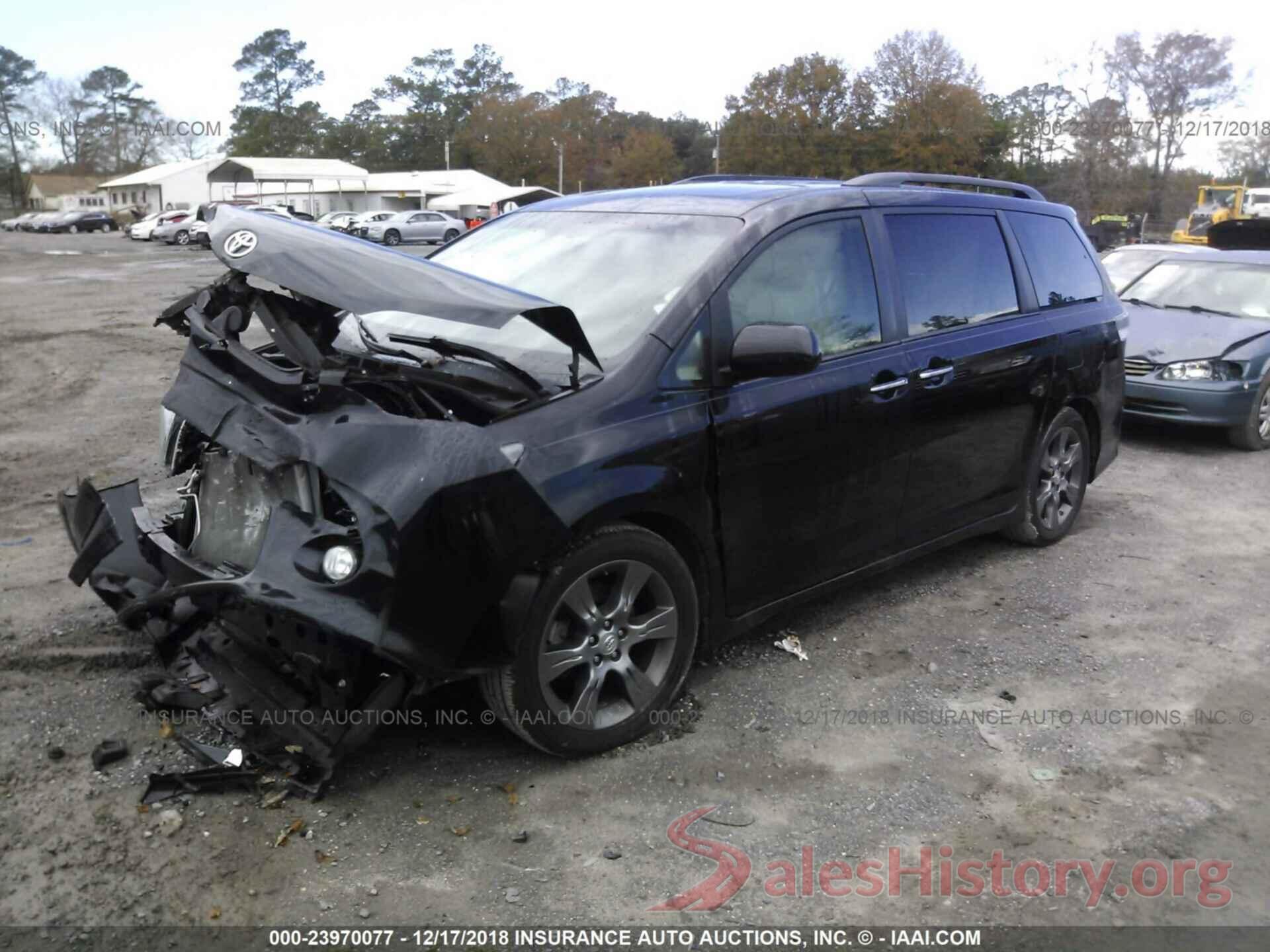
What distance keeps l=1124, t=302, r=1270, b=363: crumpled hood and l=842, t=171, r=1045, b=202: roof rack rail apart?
3265 millimetres

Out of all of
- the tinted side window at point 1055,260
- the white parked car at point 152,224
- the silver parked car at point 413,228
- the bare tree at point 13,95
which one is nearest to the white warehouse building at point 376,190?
the white parked car at point 152,224

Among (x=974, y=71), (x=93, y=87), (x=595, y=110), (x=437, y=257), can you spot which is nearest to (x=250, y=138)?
(x=93, y=87)

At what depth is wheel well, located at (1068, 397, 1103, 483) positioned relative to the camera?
5.91 meters

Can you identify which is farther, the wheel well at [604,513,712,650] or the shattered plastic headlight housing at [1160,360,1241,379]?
the shattered plastic headlight housing at [1160,360,1241,379]

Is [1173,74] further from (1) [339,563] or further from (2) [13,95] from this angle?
(2) [13,95]

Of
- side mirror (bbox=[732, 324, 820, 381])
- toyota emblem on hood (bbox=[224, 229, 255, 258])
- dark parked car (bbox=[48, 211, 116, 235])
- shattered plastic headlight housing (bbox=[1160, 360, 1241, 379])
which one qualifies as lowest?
shattered plastic headlight housing (bbox=[1160, 360, 1241, 379])

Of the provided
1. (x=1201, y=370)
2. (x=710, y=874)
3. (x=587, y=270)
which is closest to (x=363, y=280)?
(x=587, y=270)

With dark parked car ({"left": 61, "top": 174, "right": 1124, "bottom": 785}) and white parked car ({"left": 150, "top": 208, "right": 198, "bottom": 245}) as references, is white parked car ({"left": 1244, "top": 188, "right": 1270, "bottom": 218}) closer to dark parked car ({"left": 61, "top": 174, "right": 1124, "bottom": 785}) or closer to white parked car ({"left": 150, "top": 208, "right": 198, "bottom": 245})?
dark parked car ({"left": 61, "top": 174, "right": 1124, "bottom": 785})

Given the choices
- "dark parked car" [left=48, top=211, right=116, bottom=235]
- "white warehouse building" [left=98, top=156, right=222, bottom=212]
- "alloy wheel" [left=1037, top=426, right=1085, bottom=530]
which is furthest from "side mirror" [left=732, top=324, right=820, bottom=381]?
"white warehouse building" [left=98, top=156, right=222, bottom=212]

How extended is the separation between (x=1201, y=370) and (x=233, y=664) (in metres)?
7.95

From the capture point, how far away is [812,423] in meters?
4.13

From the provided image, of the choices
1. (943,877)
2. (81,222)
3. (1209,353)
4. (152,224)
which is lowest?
(943,877)

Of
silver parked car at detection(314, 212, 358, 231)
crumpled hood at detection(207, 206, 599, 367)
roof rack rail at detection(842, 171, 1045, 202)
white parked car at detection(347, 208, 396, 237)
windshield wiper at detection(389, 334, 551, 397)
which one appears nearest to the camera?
crumpled hood at detection(207, 206, 599, 367)

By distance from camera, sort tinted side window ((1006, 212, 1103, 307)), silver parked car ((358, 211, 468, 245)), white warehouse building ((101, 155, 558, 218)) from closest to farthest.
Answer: tinted side window ((1006, 212, 1103, 307)) < silver parked car ((358, 211, 468, 245)) < white warehouse building ((101, 155, 558, 218))
